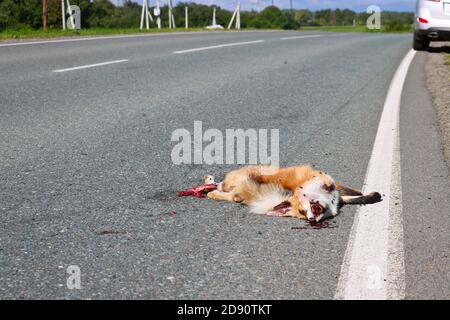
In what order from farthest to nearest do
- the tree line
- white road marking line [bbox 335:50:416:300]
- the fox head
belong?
1. the tree line
2. the fox head
3. white road marking line [bbox 335:50:416:300]

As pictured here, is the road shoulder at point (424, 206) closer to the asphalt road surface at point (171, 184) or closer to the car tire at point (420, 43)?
the asphalt road surface at point (171, 184)

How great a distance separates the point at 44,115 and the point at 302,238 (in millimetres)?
4040

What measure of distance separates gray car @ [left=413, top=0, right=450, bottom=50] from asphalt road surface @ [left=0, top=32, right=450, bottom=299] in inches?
175

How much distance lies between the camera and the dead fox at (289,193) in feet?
11.4

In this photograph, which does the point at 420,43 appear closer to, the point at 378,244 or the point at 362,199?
the point at 362,199

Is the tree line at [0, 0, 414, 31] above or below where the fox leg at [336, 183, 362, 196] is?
above

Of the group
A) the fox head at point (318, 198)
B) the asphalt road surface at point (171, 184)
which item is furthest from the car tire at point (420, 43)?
the fox head at point (318, 198)

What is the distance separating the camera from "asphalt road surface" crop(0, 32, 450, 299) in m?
2.70

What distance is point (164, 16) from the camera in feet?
187

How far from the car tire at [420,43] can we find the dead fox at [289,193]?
39.6ft

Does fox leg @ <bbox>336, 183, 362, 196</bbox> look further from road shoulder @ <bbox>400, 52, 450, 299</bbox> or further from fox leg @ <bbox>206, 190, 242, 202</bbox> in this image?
fox leg @ <bbox>206, 190, 242, 202</bbox>

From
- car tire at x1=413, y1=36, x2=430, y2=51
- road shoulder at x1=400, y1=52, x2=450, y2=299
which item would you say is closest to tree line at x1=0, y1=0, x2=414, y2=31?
car tire at x1=413, y1=36, x2=430, y2=51
